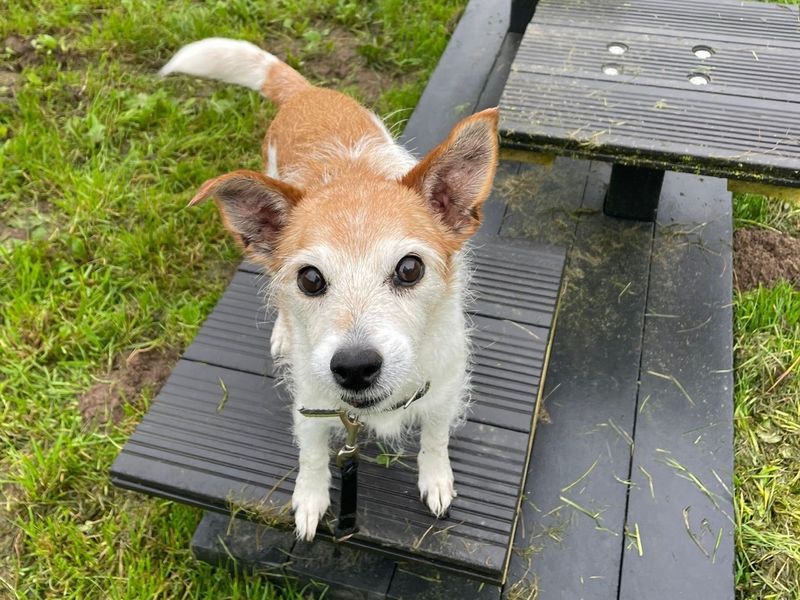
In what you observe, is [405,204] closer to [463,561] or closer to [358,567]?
[463,561]

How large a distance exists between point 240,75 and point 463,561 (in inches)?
101

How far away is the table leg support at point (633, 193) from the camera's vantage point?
3482 mm

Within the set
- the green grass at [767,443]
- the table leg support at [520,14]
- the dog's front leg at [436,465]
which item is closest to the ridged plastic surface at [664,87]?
the green grass at [767,443]

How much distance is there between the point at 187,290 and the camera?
12.1 ft

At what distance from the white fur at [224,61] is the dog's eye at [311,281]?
187cm

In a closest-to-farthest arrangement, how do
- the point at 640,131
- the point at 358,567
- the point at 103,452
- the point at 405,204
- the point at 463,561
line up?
the point at 405,204 < the point at 463,561 < the point at 358,567 < the point at 640,131 < the point at 103,452

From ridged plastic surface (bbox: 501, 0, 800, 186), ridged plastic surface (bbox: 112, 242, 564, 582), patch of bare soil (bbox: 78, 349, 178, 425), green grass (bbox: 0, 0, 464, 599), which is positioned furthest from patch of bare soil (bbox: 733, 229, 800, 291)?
patch of bare soil (bbox: 78, 349, 178, 425)

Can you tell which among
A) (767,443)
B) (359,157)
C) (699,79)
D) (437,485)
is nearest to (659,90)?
(699,79)

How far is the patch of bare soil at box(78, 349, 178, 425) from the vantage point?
3.23 metres

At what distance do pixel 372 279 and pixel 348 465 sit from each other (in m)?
0.67

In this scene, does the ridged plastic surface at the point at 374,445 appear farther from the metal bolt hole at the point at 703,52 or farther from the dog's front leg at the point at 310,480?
the metal bolt hole at the point at 703,52

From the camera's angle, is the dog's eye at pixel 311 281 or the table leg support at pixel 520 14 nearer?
the dog's eye at pixel 311 281

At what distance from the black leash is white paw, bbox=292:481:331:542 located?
0.23 ft

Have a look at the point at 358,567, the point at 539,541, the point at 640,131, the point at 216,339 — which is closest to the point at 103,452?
the point at 216,339
